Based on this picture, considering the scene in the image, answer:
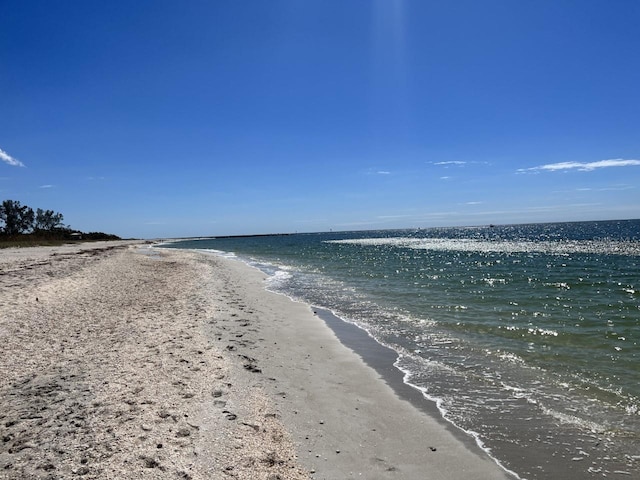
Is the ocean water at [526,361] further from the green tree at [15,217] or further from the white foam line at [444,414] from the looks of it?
the green tree at [15,217]

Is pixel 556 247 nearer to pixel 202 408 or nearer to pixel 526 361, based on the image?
pixel 526 361

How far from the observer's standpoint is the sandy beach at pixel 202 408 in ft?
15.7

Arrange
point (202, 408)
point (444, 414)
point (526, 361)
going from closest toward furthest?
point (202, 408)
point (444, 414)
point (526, 361)

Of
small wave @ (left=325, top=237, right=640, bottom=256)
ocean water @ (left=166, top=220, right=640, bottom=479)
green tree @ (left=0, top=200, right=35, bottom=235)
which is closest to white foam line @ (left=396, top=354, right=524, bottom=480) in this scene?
ocean water @ (left=166, top=220, right=640, bottom=479)

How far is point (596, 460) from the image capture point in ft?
17.5

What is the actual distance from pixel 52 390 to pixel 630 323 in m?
17.3

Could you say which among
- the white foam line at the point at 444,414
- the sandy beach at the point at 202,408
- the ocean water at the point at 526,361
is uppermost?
the sandy beach at the point at 202,408

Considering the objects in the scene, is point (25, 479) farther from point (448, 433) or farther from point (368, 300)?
point (368, 300)

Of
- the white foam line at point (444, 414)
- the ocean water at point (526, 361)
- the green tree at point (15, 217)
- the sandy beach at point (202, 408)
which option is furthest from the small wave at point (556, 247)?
the green tree at point (15, 217)

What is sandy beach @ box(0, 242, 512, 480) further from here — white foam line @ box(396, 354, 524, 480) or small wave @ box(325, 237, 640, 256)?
small wave @ box(325, 237, 640, 256)

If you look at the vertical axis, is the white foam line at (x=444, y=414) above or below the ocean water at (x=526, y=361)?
above

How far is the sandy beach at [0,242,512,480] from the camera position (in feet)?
15.7

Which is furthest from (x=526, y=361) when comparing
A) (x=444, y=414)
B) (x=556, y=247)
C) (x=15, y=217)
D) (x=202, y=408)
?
(x=15, y=217)

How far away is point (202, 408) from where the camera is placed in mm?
6246
